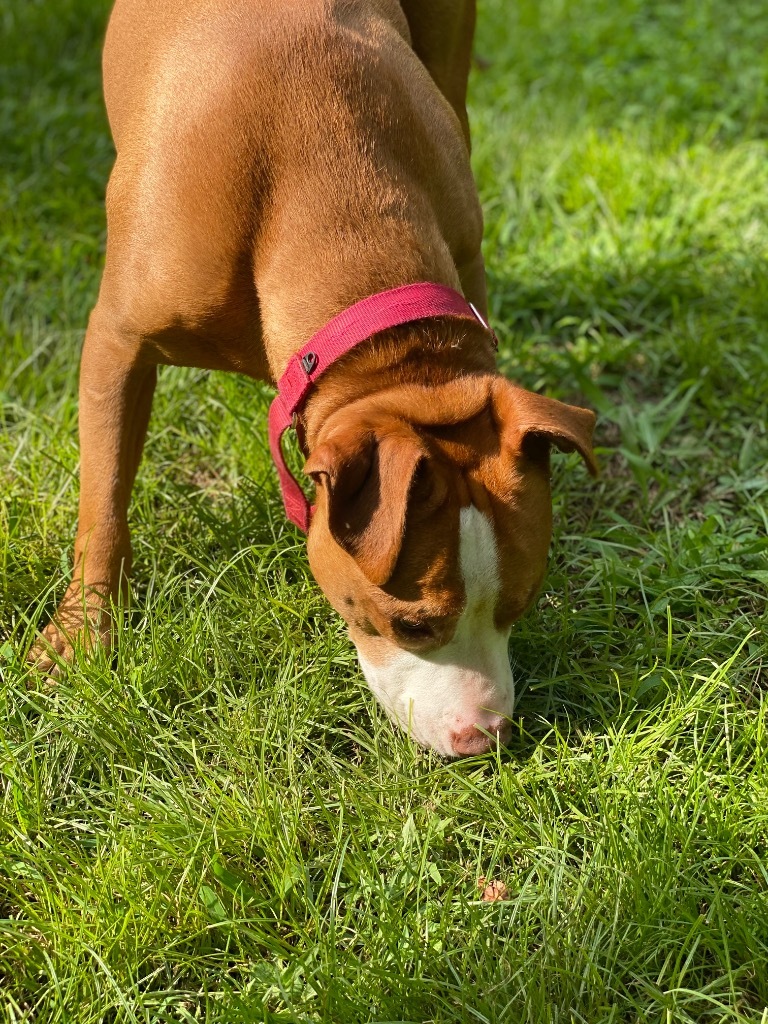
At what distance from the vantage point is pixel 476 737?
3041 mm

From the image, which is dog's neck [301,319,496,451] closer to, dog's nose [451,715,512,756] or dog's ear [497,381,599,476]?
dog's ear [497,381,599,476]

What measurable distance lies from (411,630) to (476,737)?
0.36m

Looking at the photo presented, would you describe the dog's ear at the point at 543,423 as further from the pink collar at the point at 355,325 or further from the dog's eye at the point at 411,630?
the dog's eye at the point at 411,630

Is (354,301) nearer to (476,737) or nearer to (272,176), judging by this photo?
(272,176)

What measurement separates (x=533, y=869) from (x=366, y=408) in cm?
123

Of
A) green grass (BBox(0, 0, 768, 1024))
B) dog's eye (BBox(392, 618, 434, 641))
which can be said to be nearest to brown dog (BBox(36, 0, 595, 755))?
dog's eye (BBox(392, 618, 434, 641))

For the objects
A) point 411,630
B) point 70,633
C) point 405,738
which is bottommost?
point 70,633

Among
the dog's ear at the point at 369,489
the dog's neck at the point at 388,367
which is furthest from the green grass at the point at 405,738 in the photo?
the dog's neck at the point at 388,367

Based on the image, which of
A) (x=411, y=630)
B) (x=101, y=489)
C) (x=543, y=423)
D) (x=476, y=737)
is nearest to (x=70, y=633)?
(x=101, y=489)

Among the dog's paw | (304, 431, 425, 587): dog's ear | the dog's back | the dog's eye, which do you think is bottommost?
the dog's paw

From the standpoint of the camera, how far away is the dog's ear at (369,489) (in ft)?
8.56

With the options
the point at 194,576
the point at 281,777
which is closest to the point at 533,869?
the point at 281,777

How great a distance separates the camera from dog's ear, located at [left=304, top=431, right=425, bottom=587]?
8.56 feet

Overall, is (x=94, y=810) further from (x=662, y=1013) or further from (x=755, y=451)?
(x=755, y=451)
